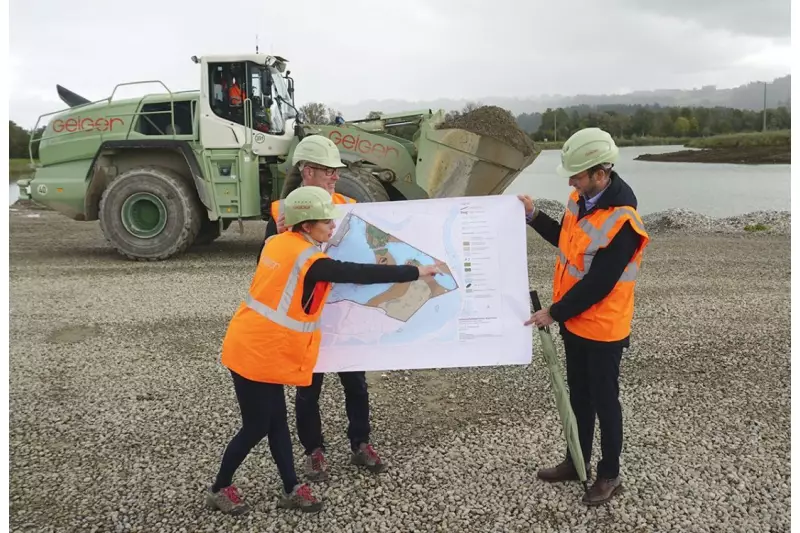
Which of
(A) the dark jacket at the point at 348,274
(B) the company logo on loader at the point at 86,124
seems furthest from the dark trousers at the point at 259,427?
(B) the company logo on loader at the point at 86,124

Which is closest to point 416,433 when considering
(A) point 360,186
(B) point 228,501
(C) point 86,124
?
(B) point 228,501

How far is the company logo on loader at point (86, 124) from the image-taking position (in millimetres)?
11039

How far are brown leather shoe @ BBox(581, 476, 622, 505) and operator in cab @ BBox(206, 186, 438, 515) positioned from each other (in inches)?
57.5

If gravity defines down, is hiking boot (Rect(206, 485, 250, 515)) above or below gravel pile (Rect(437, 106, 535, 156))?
below

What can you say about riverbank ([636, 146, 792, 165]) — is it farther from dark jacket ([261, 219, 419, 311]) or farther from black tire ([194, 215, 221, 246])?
dark jacket ([261, 219, 419, 311])

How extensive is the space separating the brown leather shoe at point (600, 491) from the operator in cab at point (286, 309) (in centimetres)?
146

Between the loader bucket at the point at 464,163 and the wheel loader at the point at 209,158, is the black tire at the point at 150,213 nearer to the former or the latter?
the wheel loader at the point at 209,158

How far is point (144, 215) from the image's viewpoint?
11.1m

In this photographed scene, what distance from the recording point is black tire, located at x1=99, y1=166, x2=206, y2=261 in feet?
35.5

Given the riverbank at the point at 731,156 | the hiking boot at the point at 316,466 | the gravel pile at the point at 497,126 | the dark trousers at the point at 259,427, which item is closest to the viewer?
the dark trousers at the point at 259,427

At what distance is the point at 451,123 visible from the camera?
9672mm

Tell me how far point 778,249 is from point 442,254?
1088cm

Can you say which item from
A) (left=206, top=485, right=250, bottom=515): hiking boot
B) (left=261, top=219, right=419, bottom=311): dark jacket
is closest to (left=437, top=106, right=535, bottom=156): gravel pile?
(left=261, top=219, right=419, bottom=311): dark jacket

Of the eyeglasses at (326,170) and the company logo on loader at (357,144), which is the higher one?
the company logo on loader at (357,144)
